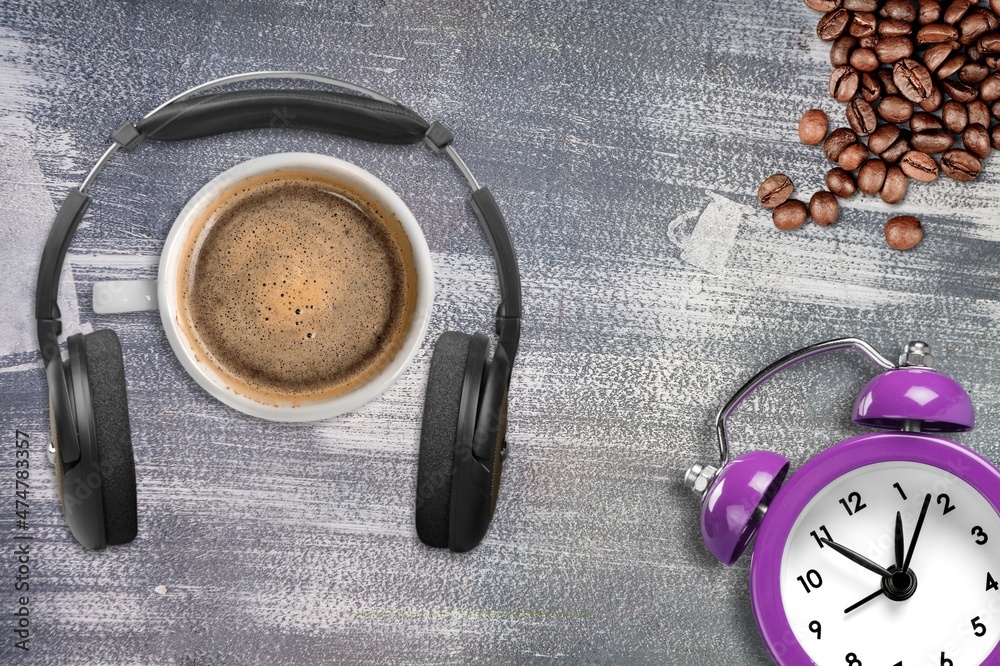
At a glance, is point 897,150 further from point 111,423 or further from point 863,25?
point 111,423

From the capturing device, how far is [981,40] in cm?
76

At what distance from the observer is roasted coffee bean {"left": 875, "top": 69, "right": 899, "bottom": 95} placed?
→ 773 millimetres

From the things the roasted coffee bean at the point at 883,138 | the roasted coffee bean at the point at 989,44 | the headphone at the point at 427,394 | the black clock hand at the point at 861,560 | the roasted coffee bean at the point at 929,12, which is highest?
the roasted coffee bean at the point at 929,12

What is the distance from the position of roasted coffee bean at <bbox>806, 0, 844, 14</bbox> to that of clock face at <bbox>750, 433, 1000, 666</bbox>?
0.46m

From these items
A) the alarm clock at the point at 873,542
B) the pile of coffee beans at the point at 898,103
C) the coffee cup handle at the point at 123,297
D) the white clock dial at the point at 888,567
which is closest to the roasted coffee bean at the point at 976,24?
the pile of coffee beans at the point at 898,103

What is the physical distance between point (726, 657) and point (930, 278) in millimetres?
490

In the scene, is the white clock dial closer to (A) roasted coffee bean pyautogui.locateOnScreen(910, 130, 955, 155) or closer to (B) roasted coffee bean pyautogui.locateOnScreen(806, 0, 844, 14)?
(A) roasted coffee bean pyautogui.locateOnScreen(910, 130, 955, 155)

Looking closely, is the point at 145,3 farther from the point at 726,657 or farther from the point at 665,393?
the point at 726,657

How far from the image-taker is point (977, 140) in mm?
767

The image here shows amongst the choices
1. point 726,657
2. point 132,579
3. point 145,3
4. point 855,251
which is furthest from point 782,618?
point 145,3

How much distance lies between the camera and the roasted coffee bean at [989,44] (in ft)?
2.47

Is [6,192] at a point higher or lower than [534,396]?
higher

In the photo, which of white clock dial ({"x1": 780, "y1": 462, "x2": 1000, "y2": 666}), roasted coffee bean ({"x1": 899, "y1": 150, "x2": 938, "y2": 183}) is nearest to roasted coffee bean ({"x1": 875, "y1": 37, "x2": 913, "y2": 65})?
roasted coffee bean ({"x1": 899, "y1": 150, "x2": 938, "y2": 183})

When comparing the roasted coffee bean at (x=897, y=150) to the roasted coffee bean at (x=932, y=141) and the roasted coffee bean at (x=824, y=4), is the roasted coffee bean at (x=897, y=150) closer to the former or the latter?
the roasted coffee bean at (x=932, y=141)
